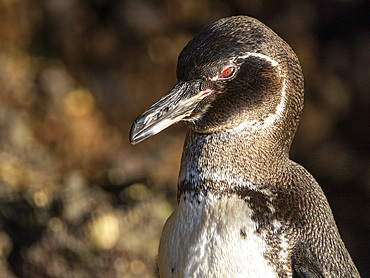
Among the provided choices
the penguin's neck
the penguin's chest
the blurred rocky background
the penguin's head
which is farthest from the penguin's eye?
the blurred rocky background

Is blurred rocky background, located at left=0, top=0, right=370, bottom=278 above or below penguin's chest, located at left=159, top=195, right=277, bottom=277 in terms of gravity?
below

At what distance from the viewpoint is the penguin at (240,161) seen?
1.19 m

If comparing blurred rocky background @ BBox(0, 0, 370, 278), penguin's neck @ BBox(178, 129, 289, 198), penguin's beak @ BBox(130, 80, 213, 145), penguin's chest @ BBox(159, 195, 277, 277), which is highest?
penguin's beak @ BBox(130, 80, 213, 145)

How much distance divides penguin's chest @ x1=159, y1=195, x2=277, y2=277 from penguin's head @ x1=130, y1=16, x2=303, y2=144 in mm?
176

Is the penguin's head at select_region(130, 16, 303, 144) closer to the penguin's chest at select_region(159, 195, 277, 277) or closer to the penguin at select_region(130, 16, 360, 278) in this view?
the penguin at select_region(130, 16, 360, 278)

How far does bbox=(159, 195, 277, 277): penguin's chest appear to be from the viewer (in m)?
1.19

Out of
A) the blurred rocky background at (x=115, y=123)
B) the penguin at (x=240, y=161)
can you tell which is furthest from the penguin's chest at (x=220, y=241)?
the blurred rocky background at (x=115, y=123)

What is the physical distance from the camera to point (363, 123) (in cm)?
270

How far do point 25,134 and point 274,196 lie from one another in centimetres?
222

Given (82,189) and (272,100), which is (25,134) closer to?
(82,189)

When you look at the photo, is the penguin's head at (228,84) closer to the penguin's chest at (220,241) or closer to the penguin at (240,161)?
the penguin at (240,161)

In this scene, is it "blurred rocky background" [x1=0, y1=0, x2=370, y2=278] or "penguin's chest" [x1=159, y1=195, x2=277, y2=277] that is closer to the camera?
"penguin's chest" [x1=159, y1=195, x2=277, y2=277]

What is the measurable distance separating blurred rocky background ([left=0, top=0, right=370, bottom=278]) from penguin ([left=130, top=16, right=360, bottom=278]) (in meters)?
1.32

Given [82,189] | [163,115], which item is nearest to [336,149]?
[82,189]
